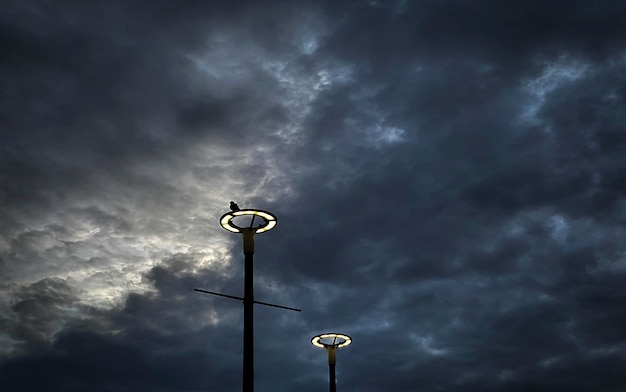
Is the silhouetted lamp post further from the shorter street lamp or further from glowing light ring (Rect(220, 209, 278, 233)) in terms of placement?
the shorter street lamp

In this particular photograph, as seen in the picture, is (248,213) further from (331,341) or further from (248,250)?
(331,341)

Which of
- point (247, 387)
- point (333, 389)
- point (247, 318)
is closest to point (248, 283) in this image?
point (247, 318)

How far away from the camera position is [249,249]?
708 inches

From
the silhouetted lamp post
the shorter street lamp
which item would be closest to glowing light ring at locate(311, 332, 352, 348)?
the shorter street lamp

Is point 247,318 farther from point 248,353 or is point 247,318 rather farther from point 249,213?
point 249,213

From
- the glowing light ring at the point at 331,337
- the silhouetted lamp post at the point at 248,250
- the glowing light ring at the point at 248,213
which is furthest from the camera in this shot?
the glowing light ring at the point at 331,337

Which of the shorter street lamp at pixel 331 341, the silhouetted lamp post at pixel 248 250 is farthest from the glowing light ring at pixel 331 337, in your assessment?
the silhouetted lamp post at pixel 248 250

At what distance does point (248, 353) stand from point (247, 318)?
0.89m

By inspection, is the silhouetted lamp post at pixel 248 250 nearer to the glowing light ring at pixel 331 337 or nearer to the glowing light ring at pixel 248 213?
the glowing light ring at pixel 248 213

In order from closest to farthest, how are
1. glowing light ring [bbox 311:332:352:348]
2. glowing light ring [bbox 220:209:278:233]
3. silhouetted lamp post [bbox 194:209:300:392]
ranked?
1. silhouetted lamp post [bbox 194:209:300:392]
2. glowing light ring [bbox 220:209:278:233]
3. glowing light ring [bbox 311:332:352:348]

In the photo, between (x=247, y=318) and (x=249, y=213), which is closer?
(x=247, y=318)

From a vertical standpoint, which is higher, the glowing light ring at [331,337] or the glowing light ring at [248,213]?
the glowing light ring at [248,213]

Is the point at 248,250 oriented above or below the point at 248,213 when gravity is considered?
below

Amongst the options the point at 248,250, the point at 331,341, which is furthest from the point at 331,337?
the point at 248,250
